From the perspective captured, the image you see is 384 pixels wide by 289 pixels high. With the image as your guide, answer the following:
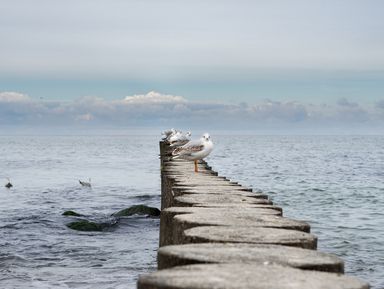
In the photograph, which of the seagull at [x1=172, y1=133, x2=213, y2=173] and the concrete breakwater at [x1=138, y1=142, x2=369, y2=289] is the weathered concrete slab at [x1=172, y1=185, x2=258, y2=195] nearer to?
the concrete breakwater at [x1=138, y1=142, x2=369, y2=289]

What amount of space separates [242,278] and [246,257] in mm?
650

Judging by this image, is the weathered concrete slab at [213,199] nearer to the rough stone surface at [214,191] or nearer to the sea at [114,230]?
the rough stone surface at [214,191]

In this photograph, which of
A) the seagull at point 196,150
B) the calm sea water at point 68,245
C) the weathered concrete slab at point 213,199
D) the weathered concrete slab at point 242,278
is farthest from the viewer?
the seagull at point 196,150

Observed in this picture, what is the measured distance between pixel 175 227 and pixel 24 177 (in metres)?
50.2

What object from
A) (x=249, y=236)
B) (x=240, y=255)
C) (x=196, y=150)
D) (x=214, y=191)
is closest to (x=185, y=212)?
(x=249, y=236)

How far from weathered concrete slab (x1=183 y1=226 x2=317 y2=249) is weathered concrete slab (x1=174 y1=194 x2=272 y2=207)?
2.04 m

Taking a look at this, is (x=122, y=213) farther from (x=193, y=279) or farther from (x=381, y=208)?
(x=193, y=279)

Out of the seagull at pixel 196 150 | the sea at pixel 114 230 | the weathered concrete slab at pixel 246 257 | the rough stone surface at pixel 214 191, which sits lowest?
the sea at pixel 114 230

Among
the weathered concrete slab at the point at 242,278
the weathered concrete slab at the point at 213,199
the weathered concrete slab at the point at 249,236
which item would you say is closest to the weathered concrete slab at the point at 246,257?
the weathered concrete slab at the point at 242,278

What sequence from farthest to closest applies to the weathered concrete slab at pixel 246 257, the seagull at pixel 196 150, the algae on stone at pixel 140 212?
the algae on stone at pixel 140 212
the seagull at pixel 196 150
the weathered concrete slab at pixel 246 257

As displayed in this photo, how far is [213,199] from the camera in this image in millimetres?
8000

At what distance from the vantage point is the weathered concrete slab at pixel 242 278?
3.45m

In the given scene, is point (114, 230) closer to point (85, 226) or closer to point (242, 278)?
point (85, 226)

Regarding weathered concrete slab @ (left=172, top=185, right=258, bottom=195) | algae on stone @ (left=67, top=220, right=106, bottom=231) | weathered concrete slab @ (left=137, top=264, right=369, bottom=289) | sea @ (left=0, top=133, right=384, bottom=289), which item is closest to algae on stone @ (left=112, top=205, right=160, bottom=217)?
sea @ (left=0, top=133, right=384, bottom=289)
